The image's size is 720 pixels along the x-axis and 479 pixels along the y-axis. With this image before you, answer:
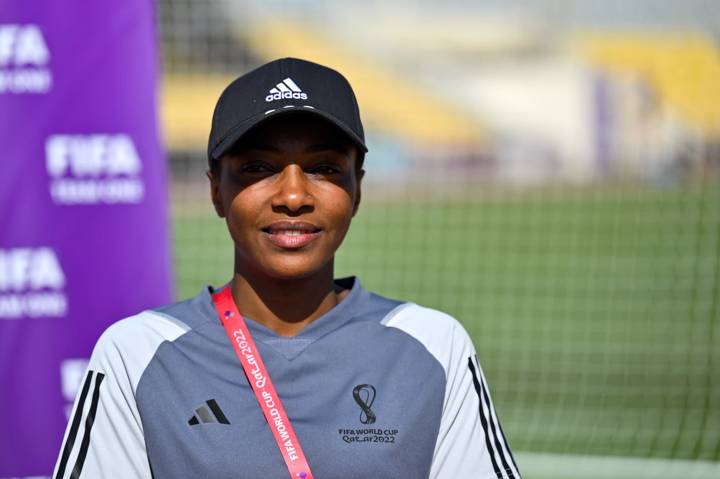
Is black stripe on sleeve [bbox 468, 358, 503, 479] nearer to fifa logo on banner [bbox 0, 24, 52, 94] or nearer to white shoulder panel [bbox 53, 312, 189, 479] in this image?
white shoulder panel [bbox 53, 312, 189, 479]

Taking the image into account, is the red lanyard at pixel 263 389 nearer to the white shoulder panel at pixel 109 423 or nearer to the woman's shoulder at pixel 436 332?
the white shoulder panel at pixel 109 423

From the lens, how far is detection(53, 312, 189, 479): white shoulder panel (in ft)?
6.24

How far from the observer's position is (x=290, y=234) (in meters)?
2.00

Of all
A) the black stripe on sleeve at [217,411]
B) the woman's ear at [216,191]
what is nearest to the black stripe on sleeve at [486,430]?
the black stripe on sleeve at [217,411]

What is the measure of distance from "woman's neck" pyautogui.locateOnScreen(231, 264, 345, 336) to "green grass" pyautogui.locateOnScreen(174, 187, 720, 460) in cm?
364

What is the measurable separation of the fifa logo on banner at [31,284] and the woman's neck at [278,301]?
1.27 m

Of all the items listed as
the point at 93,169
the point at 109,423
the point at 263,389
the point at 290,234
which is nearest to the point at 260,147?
the point at 290,234

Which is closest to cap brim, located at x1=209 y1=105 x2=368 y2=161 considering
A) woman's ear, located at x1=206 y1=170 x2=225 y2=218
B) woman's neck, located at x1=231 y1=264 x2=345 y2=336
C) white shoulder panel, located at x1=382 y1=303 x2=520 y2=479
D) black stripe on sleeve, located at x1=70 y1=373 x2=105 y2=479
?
woman's ear, located at x1=206 y1=170 x2=225 y2=218

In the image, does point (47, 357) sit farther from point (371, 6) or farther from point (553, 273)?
point (371, 6)

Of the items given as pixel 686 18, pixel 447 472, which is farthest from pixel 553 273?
pixel 447 472

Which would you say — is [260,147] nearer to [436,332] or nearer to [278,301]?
[278,301]

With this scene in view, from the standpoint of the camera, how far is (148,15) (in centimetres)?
330

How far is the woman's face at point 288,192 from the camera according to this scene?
2002 millimetres

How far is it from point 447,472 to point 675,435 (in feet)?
13.9
